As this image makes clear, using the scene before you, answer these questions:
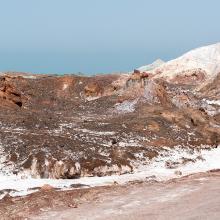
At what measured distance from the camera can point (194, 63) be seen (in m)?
105

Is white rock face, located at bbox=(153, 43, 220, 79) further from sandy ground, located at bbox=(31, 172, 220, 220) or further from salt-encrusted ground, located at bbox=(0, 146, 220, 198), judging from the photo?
sandy ground, located at bbox=(31, 172, 220, 220)

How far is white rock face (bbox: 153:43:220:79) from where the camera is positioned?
101375 millimetres

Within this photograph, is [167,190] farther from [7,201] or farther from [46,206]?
[7,201]

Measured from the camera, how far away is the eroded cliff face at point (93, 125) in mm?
31234

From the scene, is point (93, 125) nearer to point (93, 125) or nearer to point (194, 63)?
point (93, 125)

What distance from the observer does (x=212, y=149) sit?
38.8 m

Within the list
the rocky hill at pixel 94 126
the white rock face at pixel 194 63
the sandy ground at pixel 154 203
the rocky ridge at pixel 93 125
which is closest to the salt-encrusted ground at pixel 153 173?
the rocky hill at pixel 94 126

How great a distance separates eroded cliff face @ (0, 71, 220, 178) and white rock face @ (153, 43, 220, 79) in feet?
138

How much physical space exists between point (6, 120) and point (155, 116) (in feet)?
40.1

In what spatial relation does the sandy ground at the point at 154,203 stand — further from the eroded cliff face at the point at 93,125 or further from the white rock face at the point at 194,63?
the white rock face at the point at 194,63

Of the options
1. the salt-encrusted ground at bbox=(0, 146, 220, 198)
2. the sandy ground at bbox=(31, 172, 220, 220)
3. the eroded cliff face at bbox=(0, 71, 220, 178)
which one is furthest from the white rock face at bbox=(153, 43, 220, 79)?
the sandy ground at bbox=(31, 172, 220, 220)

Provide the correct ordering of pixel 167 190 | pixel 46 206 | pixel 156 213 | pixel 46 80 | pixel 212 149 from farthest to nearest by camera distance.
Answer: pixel 46 80, pixel 212 149, pixel 167 190, pixel 46 206, pixel 156 213

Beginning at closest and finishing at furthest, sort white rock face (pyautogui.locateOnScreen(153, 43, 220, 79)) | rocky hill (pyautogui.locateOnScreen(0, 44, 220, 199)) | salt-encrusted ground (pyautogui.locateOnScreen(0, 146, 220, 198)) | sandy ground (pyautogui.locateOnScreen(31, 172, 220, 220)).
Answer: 1. sandy ground (pyautogui.locateOnScreen(31, 172, 220, 220))
2. salt-encrusted ground (pyautogui.locateOnScreen(0, 146, 220, 198))
3. rocky hill (pyautogui.locateOnScreen(0, 44, 220, 199))
4. white rock face (pyautogui.locateOnScreen(153, 43, 220, 79))

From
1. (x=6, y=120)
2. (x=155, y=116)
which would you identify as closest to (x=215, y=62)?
(x=155, y=116)
